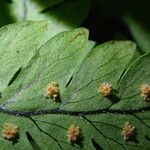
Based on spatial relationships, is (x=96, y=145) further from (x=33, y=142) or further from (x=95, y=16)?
(x=95, y=16)

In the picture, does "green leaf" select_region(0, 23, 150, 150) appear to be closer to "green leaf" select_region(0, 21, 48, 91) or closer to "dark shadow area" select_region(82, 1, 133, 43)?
"green leaf" select_region(0, 21, 48, 91)

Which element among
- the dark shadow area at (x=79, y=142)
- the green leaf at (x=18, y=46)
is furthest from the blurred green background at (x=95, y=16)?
the dark shadow area at (x=79, y=142)

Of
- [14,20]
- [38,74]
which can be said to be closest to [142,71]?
[38,74]

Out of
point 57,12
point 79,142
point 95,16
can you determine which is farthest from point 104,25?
point 79,142

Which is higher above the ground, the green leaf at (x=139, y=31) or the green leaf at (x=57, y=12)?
the green leaf at (x=57, y=12)

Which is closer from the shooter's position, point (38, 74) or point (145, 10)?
point (38, 74)

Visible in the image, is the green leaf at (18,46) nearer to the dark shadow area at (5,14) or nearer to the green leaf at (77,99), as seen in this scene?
the green leaf at (77,99)

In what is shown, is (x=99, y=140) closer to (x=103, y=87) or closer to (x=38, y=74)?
(x=103, y=87)

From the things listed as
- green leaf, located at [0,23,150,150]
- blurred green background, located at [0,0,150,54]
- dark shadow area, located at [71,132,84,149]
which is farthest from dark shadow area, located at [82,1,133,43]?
dark shadow area, located at [71,132,84,149]
